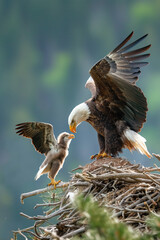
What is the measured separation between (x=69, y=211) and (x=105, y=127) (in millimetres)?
1794

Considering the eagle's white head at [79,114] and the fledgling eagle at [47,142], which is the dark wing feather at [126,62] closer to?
the eagle's white head at [79,114]

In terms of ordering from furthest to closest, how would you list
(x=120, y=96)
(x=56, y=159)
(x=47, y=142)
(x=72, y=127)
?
(x=72, y=127) → (x=120, y=96) → (x=47, y=142) → (x=56, y=159)

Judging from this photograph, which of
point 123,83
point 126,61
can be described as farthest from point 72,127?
point 126,61

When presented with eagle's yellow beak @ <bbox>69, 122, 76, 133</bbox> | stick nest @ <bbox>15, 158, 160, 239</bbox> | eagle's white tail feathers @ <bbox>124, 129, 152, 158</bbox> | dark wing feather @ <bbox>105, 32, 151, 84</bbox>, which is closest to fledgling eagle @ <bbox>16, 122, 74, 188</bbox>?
eagle's yellow beak @ <bbox>69, 122, 76, 133</bbox>

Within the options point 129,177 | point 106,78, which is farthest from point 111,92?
point 129,177

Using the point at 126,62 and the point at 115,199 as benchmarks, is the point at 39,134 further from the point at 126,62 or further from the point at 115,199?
the point at 115,199

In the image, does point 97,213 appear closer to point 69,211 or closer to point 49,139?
point 69,211

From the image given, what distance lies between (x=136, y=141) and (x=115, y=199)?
1.45m

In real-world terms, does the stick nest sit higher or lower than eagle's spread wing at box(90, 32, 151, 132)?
lower

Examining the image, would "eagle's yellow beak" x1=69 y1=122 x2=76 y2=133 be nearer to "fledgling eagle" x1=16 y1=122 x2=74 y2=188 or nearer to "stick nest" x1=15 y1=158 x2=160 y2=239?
"fledgling eagle" x1=16 y1=122 x2=74 y2=188

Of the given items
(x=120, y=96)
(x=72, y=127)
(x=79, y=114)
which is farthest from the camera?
(x=72, y=127)

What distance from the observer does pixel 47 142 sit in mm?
4129

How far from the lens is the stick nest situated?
236 centimetres

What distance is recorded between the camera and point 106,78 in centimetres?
421
